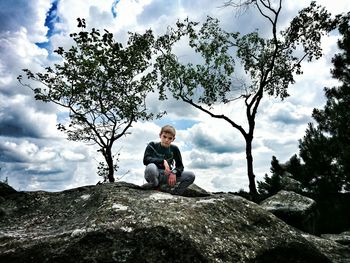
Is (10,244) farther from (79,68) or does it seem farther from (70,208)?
(79,68)

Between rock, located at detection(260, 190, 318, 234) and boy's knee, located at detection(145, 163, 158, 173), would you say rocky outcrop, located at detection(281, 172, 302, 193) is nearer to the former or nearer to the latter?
rock, located at detection(260, 190, 318, 234)

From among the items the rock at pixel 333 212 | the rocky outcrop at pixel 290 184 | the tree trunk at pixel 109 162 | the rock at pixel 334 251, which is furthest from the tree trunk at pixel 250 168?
the rock at pixel 334 251

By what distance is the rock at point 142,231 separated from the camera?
375 centimetres

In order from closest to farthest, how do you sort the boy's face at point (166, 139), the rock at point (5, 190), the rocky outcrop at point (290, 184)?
the rock at point (5, 190) → the boy's face at point (166, 139) → the rocky outcrop at point (290, 184)

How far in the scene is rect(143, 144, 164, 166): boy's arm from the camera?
6469 millimetres

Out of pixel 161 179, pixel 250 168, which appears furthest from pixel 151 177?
pixel 250 168

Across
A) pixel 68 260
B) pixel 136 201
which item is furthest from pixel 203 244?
pixel 68 260

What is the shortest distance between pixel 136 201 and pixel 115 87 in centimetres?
2220

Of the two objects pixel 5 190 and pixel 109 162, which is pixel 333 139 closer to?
pixel 109 162

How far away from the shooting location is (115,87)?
25.9 meters

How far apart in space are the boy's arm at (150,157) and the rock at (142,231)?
1303 millimetres

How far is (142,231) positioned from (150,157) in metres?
2.76

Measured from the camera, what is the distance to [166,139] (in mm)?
6711

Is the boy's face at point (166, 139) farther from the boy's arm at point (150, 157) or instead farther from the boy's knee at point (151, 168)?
the boy's knee at point (151, 168)
